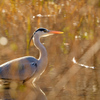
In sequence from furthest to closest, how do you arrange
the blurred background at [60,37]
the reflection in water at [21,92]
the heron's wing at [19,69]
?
the blurred background at [60,37], the heron's wing at [19,69], the reflection in water at [21,92]

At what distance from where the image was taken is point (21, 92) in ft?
19.8

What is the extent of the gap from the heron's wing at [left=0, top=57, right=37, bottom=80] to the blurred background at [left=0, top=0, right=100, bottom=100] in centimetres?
25

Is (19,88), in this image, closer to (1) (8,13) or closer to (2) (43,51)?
(2) (43,51)

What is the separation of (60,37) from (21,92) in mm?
3865

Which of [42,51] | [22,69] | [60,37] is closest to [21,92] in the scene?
[22,69]

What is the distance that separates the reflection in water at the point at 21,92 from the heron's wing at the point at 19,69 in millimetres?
218

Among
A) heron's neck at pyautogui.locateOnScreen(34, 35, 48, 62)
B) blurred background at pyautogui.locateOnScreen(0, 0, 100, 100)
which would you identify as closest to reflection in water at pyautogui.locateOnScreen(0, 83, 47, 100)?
blurred background at pyautogui.locateOnScreen(0, 0, 100, 100)

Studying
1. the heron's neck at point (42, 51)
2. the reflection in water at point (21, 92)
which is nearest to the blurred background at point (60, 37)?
the reflection in water at point (21, 92)

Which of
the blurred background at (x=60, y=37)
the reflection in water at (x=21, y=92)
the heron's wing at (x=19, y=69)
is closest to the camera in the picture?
the reflection in water at (x=21, y=92)

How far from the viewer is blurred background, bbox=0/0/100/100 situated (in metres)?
6.84

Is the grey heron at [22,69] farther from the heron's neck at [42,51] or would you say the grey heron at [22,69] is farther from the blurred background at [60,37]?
the blurred background at [60,37]

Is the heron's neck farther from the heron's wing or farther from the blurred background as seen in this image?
the blurred background

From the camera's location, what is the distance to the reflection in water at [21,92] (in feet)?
18.7

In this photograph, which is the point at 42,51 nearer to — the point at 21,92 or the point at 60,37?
the point at 21,92
